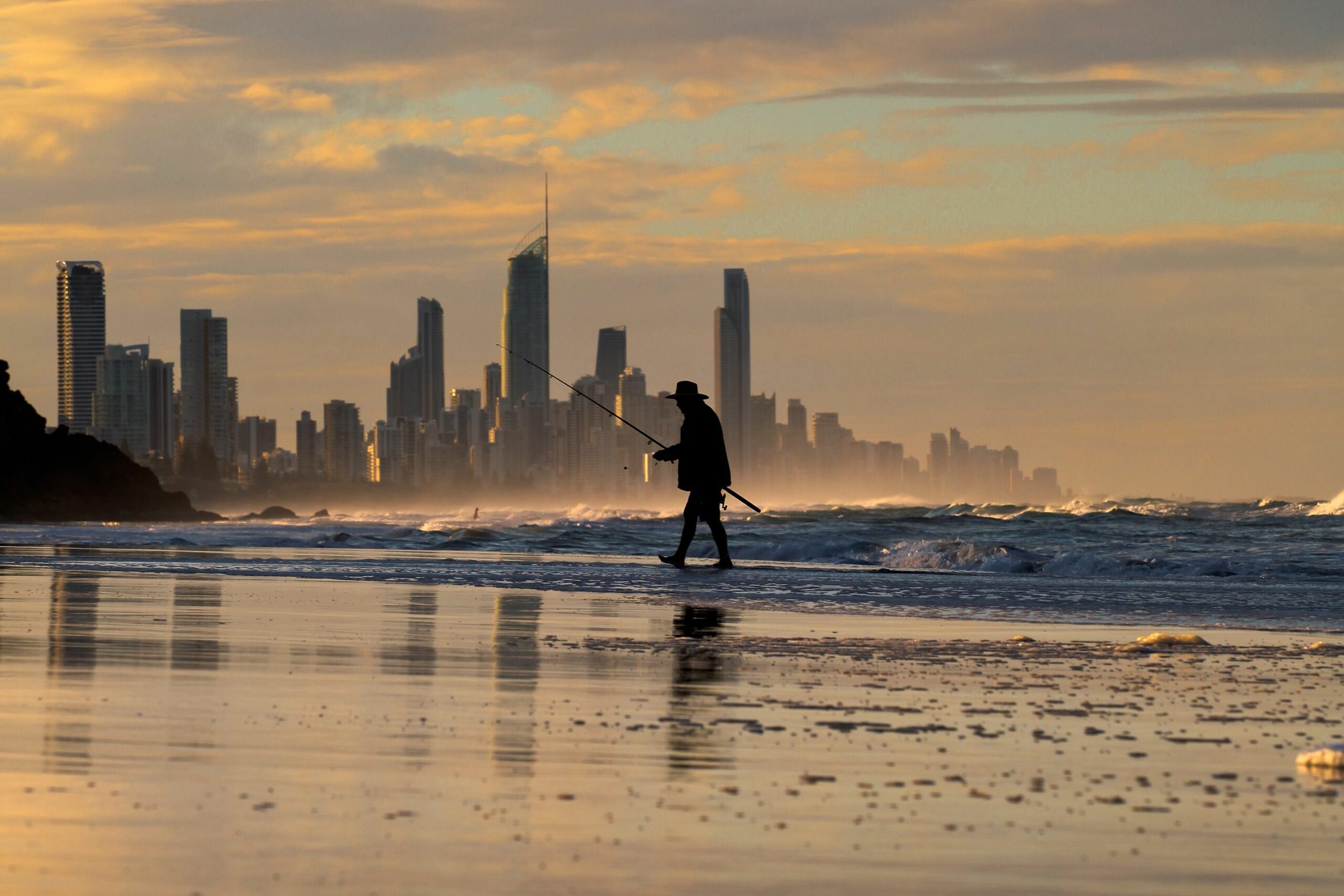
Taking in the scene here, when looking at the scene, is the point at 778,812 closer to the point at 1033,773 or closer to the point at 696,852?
the point at 696,852

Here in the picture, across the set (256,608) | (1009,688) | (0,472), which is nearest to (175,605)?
(256,608)

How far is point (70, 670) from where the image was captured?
7.67 metres

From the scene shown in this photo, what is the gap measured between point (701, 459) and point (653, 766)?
14.7 metres

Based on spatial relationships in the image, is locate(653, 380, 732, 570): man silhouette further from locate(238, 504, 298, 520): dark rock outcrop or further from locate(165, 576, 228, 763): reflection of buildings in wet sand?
locate(238, 504, 298, 520): dark rock outcrop

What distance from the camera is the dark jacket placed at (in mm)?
19781

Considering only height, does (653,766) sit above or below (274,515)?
above

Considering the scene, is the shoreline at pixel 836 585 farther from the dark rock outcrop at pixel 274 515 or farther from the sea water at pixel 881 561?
the dark rock outcrop at pixel 274 515

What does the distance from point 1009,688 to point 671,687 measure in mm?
1672

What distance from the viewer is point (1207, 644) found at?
32.7 feet

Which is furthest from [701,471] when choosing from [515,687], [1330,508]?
[1330,508]

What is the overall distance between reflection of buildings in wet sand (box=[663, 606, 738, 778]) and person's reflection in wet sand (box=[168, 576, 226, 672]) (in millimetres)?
2479

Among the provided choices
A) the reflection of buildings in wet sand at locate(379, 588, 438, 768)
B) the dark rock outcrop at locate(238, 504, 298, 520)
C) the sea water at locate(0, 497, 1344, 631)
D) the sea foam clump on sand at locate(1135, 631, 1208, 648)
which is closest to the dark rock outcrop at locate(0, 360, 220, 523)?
the dark rock outcrop at locate(238, 504, 298, 520)

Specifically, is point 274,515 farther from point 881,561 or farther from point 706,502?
point 706,502

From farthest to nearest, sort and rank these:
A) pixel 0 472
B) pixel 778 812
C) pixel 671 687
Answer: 1. pixel 0 472
2. pixel 671 687
3. pixel 778 812
